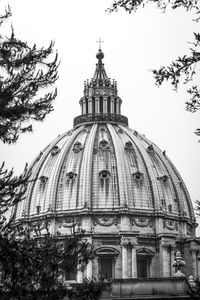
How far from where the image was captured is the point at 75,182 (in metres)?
91.0

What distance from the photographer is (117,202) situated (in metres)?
89.8

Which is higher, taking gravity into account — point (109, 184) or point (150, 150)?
point (150, 150)

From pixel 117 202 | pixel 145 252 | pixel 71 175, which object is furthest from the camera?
pixel 71 175

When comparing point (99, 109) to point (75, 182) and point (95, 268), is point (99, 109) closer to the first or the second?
point (75, 182)

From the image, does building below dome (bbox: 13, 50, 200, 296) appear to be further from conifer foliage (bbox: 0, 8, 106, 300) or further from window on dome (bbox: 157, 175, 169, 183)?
conifer foliage (bbox: 0, 8, 106, 300)

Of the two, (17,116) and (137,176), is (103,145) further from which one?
(17,116)

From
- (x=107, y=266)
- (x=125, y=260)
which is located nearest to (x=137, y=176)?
(x=125, y=260)

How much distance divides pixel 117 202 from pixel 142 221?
11.8 feet

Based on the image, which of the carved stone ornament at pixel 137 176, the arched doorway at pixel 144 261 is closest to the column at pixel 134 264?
the arched doorway at pixel 144 261

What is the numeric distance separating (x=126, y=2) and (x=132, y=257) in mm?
68512

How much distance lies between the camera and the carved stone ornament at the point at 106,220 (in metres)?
88.1

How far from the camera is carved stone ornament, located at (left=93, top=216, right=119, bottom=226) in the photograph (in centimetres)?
8812

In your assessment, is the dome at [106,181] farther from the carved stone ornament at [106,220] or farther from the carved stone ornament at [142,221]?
the carved stone ornament at [106,220]

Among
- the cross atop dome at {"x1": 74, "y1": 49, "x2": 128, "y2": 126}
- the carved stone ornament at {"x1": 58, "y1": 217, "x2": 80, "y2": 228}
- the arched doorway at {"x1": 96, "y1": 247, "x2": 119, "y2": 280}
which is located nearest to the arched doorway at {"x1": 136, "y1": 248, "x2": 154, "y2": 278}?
the arched doorway at {"x1": 96, "y1": 247, "x2": 119, "y2": 280}
